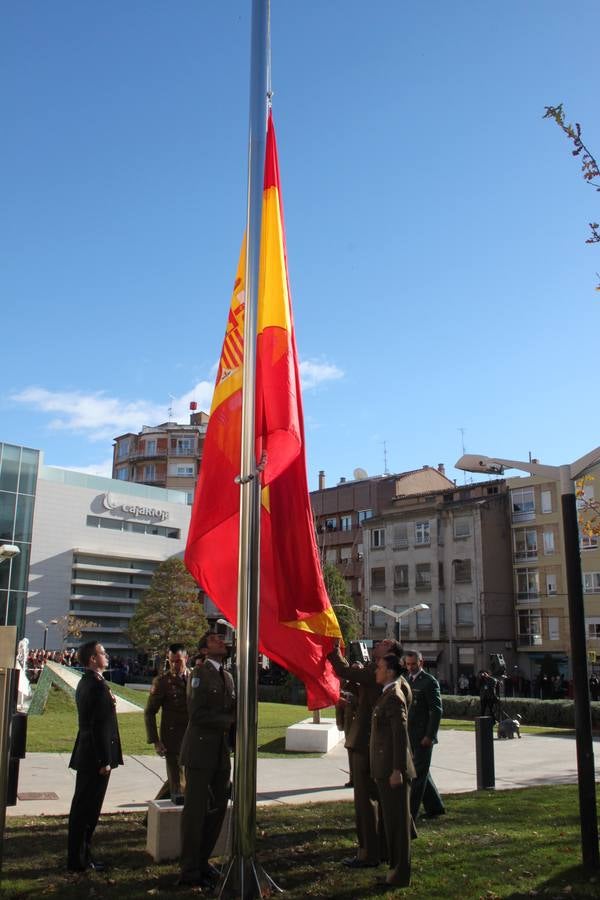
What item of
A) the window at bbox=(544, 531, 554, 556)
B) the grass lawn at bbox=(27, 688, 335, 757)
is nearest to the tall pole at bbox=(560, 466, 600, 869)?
the grass lawn at bbox=(27, 688, 335, 757)

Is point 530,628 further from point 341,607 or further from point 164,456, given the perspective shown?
point 164,456

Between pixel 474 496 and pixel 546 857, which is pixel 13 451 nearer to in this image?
pixel 474 496

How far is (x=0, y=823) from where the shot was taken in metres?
6.35

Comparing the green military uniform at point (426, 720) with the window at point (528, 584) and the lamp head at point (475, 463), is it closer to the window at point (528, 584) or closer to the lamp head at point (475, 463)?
the lamp head at point (475, 463)

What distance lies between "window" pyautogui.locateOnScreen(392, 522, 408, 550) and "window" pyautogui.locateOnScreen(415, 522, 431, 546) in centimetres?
111

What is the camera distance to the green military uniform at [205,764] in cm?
674

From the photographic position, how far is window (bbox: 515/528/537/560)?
56031 millimetres

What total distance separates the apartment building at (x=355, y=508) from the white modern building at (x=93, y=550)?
19.2 metres

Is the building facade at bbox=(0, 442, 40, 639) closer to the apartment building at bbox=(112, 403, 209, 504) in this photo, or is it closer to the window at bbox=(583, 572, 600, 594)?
the apartment building at bbox=(112, 403, 209, 504)

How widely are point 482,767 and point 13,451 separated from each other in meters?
55.4

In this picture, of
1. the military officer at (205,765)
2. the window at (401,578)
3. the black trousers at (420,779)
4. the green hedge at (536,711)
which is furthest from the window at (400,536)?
the military officer at (205,765)

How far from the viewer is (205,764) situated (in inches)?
273

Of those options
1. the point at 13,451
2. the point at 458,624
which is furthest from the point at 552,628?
the point at 13,451

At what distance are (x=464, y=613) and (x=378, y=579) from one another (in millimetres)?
8580
